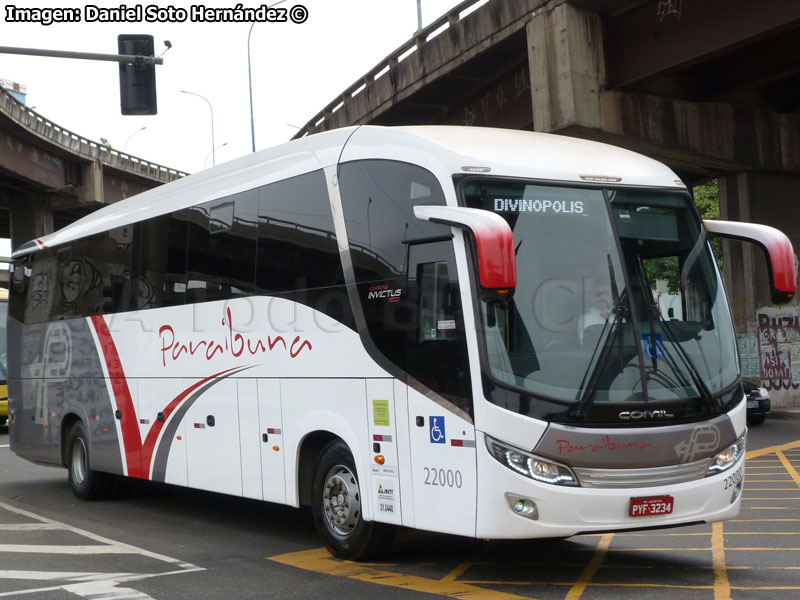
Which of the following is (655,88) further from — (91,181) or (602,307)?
(91,181)

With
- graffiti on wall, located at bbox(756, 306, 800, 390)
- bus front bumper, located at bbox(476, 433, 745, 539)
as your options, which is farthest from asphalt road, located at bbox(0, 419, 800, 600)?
graffiti on wall, located at bbox(756, 306, 800, 390)

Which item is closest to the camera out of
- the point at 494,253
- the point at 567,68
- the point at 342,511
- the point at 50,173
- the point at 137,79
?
the point at 494,253

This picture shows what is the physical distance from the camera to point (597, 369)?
7559 mm

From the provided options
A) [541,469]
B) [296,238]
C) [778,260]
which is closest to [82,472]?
[296,238]

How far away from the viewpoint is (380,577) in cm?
819

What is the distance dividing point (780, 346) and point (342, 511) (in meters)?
18.1

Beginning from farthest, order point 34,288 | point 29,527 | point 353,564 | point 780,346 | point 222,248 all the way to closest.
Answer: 1. point 780,346
2. point 34,288
3. point 29,527
4. point 222,248
5. point 353,564

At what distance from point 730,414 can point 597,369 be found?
115 centimetres

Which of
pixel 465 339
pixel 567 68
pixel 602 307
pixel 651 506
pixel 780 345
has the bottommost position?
pixel 651 506

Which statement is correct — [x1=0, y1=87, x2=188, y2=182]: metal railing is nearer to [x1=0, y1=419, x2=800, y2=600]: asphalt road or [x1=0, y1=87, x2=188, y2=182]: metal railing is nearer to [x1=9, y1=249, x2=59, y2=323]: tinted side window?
[x1=9, y1=249, x2=59, y2=323]: tinted side window

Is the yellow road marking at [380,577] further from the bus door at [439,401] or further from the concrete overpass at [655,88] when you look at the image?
the concrete overpass at [655,88]

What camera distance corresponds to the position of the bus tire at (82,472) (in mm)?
13828

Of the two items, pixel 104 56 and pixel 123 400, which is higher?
pixel 104 56

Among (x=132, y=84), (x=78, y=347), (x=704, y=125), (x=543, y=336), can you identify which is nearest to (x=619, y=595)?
(x=543, y=336)
